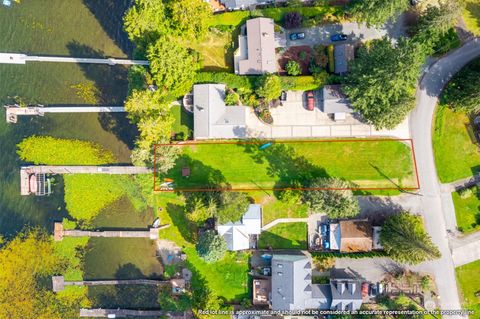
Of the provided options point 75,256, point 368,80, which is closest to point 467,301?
point 368,80

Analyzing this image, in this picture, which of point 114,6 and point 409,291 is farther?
point 114,6

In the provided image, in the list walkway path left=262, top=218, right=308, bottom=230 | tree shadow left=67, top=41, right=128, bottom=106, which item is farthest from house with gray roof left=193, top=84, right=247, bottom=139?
walkway path left=262, top=218, right=308, bottom=230

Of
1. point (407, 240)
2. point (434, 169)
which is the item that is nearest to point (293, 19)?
point (434, 169)

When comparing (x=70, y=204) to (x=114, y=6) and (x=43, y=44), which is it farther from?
(x=114, y=6)


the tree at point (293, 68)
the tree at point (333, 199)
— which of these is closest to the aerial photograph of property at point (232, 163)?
→ the tree at point (333, 199)

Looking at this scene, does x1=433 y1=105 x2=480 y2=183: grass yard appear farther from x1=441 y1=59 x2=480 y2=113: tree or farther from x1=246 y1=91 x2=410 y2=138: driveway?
x1=246 y1=91 x2=410 y2=138: driveway

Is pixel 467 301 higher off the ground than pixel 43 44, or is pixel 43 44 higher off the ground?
pixel 43 44
